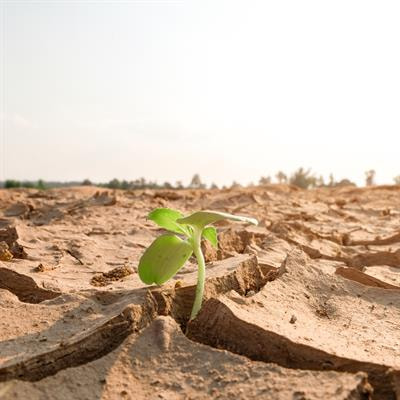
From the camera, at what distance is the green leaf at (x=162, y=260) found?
1.51 m

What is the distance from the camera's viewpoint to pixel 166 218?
1.51 m

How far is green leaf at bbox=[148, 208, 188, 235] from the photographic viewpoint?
1490mm

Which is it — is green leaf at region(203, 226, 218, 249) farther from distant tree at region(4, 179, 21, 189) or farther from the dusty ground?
distant tree at region(4, 179, 21, 189)

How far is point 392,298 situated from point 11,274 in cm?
143

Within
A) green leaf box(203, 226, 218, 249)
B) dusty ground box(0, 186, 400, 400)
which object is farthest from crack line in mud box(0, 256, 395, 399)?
green leaf box(203, 226, 218, 249)

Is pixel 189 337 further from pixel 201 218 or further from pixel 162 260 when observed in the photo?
pixel 201 218

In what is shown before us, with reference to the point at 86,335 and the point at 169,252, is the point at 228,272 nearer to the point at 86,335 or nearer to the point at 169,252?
the point at 169,252

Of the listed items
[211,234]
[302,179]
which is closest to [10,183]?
[302,179]

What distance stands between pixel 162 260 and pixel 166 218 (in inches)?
4.9

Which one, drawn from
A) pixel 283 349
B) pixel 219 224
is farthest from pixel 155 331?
pixel 219 224

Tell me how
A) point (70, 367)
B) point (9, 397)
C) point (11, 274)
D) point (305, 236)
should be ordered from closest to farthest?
point (9, 397) → point (70, 367) → point (11, 274) → point (305, 236)

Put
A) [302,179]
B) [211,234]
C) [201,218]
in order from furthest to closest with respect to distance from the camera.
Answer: [302,179] → [211,234] → [201,218]

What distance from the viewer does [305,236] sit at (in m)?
3.35

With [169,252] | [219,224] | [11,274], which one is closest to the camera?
[169,252]
